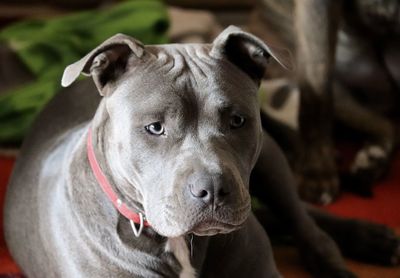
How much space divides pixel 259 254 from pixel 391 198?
3.30 ft

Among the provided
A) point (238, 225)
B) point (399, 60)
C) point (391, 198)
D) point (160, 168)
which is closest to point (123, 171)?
point (160, 168)

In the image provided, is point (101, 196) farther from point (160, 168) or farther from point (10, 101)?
point (10, 101)

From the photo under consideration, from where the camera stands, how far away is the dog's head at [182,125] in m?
1.62

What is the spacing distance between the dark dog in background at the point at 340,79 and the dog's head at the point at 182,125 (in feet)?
3.06

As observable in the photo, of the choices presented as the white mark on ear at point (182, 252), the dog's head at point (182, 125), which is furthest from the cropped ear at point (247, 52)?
the white mark on ear at point (182, 252)

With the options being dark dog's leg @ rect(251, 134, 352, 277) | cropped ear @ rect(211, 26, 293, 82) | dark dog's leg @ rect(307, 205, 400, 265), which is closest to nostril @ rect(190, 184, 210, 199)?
cropped ear @ rect(211, 26, 293, 82)

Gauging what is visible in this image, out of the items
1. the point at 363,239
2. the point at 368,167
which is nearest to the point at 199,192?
the point at 363,239

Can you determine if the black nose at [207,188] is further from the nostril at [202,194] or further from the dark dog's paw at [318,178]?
the dark dog's paw at [318,178]

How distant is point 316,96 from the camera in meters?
2.77

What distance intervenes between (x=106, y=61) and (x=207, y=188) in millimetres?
387

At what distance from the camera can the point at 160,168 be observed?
1663 mm

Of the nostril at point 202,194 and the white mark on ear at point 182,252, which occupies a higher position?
the nostril at point 202,194

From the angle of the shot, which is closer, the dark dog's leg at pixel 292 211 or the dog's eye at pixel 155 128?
the dog's eye at pixel 155 128

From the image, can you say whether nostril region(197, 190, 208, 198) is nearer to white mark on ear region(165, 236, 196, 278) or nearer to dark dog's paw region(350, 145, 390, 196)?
white mark on ear region(165, 236, 196, 278)
